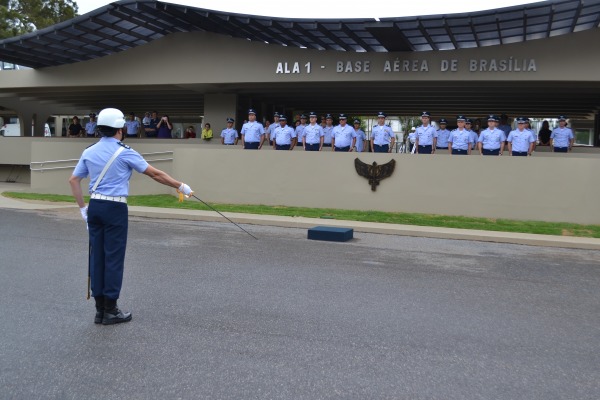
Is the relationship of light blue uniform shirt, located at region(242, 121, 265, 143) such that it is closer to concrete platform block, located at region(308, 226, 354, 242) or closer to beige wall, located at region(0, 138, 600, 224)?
beige wall, located at region(0, 138, 600, 224)

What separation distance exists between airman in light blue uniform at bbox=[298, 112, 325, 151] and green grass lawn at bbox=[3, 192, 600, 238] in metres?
2.24

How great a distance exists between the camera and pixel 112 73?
960 inches

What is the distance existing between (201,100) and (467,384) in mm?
26018

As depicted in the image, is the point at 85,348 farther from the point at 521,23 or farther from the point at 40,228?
the point at 521,23

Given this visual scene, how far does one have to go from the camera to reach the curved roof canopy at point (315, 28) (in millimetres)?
16500

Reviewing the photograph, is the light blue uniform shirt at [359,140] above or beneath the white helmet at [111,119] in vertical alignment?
above

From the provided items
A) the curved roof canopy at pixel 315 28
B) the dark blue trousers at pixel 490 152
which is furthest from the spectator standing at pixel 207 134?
the dark blue trousers at pixel 490 152

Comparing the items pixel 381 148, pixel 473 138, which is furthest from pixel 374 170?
pixel 473 138

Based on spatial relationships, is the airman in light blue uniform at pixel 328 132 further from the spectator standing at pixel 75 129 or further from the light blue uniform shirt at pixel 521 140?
the spectator standing at pixel 75 129

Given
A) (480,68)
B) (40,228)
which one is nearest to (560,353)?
(40,228)

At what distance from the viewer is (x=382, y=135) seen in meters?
17.7

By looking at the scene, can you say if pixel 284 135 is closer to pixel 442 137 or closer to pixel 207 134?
pixel 442 137

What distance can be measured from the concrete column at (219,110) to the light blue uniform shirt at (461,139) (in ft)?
34.6

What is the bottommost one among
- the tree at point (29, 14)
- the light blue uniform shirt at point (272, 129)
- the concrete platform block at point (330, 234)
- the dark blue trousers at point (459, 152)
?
the concrete platform block at point (330, 234)
